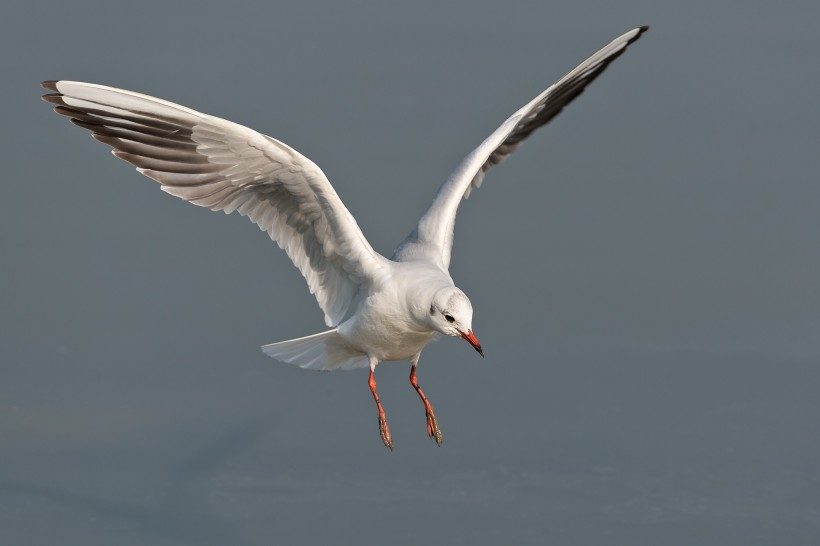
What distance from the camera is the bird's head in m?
7.65

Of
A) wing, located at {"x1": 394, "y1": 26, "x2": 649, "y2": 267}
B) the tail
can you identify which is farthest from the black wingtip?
wing, located at {"x1": 394, "y1": 26, "x2": 649, "y2": 267}

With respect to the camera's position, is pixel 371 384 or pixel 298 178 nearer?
pixel 298 178

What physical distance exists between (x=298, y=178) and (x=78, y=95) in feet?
3.79

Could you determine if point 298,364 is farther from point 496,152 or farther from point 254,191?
point 496,152

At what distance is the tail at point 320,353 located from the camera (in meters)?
8.62

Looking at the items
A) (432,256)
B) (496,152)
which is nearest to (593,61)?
(496,152)

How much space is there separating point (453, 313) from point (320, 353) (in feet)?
4.23

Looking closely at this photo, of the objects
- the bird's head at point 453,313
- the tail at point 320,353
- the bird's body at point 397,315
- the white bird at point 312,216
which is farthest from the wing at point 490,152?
the bird's head at point 453,313

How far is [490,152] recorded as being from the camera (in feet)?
29.5

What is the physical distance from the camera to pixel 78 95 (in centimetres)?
772

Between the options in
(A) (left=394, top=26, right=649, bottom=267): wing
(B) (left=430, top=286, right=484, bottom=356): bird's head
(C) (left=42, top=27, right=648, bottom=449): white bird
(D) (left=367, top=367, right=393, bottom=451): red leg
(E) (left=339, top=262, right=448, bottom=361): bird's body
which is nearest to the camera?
(B) (left=430, top=286, right=484, bottom=356): bird's head

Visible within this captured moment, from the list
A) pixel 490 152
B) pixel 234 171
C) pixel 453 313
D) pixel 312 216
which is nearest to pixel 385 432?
pixel 453 313

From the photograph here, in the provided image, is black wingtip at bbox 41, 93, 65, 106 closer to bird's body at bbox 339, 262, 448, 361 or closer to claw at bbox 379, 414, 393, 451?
bird's body at bbox 339, 262, 448, 361

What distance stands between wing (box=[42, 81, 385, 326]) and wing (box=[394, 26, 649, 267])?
40cm
